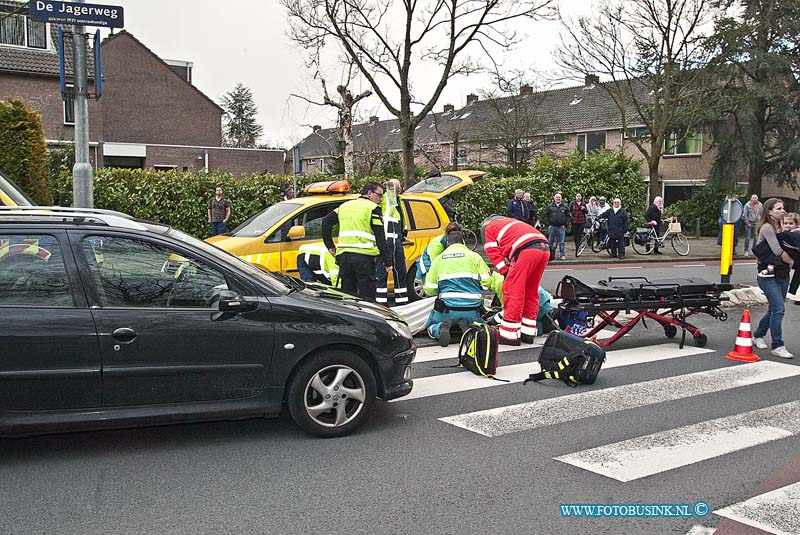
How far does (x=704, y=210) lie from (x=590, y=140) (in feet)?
39.4

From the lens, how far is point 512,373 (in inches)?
295

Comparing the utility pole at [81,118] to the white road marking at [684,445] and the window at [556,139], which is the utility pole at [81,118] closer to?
the white road marking at [684,445]

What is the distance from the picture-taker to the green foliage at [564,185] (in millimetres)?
23875

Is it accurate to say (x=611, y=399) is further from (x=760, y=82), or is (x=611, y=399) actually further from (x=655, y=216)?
(x=760, y=82)

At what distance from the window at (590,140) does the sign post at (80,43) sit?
3733cm

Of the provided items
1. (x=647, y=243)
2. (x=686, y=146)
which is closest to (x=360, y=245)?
(x=647, y=243)

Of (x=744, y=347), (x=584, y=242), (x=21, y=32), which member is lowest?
(x=744, y=347)

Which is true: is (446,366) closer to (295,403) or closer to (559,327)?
(559,327)

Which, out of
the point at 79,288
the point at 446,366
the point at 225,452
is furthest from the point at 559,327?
the point at 79,288

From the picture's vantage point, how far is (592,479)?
15.2ft

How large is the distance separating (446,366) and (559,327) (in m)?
1.97

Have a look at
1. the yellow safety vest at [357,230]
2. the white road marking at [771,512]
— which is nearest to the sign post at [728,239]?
the yellow safety vest at [357,230]

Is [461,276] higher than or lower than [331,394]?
higher

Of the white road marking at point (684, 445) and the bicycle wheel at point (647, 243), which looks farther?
the bicycle wheel at point (647, 243)
